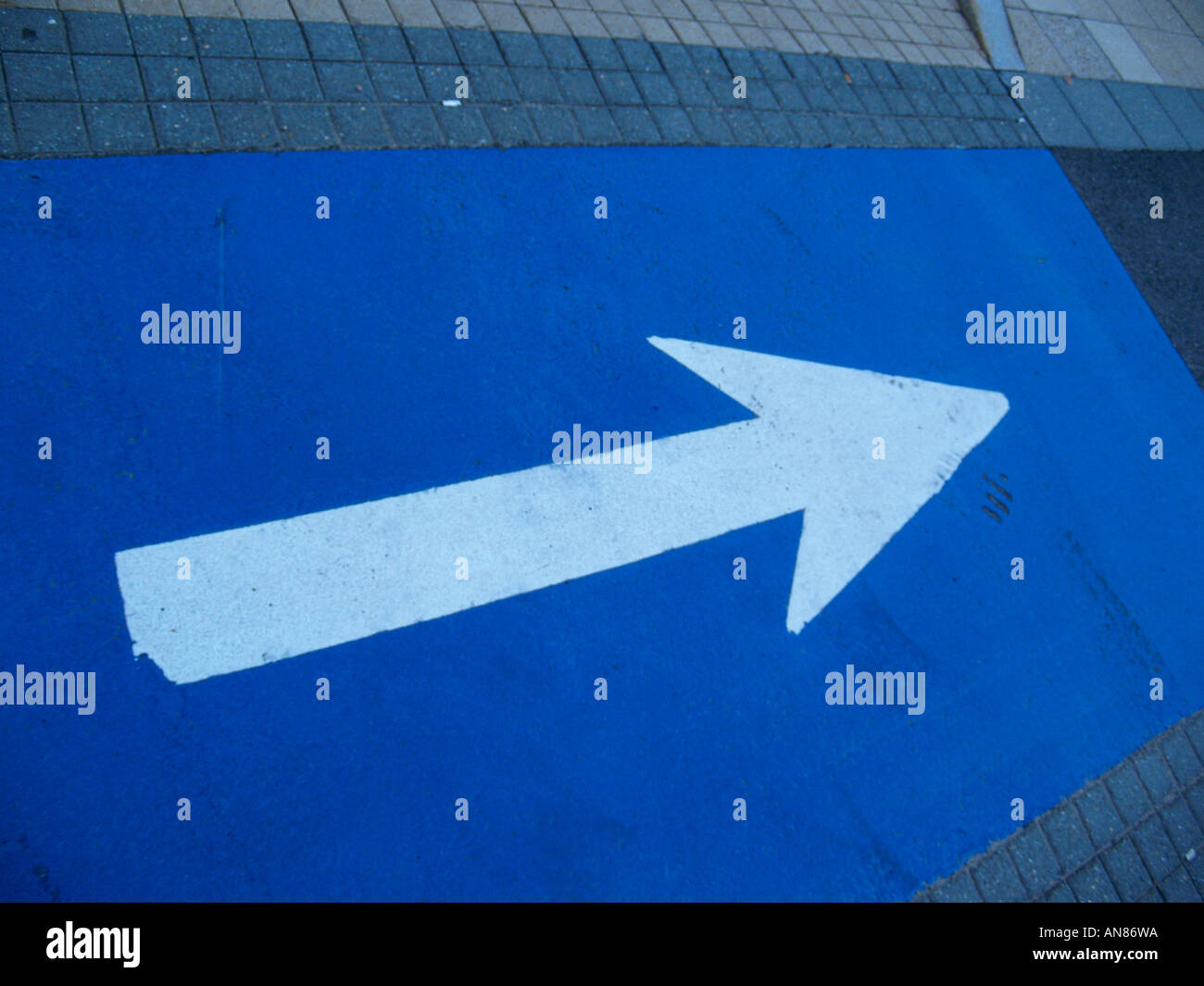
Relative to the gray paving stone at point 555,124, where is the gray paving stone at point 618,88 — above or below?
above

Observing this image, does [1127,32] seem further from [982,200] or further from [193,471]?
[193,471]

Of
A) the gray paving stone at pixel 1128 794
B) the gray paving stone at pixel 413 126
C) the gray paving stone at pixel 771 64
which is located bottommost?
the gray paving stone at pixel 1128 794

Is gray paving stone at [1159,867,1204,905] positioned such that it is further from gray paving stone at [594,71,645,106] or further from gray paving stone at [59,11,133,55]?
gray paving stone at [59,11,133,55]

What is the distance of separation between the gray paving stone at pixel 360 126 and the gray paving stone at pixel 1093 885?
16.1 ft

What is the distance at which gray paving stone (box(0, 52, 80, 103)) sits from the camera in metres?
4.00

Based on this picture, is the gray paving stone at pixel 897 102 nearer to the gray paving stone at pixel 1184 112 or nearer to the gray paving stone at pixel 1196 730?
the gray paving stone at pixel 1184 112

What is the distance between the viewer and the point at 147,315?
381cm

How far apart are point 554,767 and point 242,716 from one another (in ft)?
3.90

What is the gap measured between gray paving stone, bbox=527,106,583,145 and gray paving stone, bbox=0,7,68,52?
2.36 metres

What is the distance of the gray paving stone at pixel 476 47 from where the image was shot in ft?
17.0

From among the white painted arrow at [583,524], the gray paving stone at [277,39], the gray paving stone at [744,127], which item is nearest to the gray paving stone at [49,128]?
the gray paving stone at [277,39]
